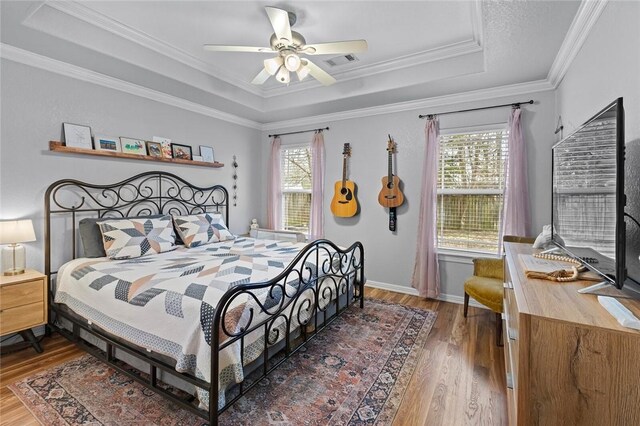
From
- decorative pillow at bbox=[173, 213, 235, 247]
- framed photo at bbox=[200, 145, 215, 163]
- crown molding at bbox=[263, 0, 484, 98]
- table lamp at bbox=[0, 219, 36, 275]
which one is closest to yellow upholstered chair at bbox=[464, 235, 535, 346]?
crown molding at bbox=[263, 0, 484, 98]

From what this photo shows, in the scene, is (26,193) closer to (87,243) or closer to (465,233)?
(87,243)

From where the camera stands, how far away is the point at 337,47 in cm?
225

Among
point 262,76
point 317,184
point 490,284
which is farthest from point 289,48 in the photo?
point 490,284

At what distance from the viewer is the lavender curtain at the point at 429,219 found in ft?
11.8

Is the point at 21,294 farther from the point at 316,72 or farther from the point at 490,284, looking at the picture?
the point at 490,284

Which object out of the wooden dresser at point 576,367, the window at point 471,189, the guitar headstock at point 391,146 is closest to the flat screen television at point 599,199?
the wooden dresser at point 576,367

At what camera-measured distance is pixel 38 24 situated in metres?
2.23

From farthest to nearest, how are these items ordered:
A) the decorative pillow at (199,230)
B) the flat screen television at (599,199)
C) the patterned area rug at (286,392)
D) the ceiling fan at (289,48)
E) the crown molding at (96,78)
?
the decorative pillow at (199,230), the crown molding at (96,78), the ceiling fan at (289,48), the patterned area rug at (286,392), the flat screen television at (599,199)

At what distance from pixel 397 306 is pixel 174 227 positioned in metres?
Answer: 2.69

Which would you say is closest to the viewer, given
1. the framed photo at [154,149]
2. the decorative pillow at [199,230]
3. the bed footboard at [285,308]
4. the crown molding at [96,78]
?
the bed footboard at [285,308]

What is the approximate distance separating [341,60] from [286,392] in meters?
3.13

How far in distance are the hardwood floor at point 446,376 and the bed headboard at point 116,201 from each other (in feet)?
2.48

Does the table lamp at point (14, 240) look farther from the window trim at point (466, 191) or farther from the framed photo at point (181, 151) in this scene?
the window trim at point (466, 191)

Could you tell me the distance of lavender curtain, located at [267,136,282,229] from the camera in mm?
4844
